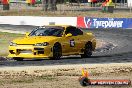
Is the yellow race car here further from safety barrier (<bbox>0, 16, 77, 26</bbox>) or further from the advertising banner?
safety barrier (<bbox>0, 16, 77, 26</bbox>)

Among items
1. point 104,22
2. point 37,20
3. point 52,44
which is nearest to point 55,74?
point 52,44

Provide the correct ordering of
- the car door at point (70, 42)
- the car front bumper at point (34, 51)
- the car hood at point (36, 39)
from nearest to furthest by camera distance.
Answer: the car front bumper at point (34, 51)
the car hood at point (36, 39)
the car door at point (70, 42)

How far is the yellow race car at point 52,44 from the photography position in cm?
1728

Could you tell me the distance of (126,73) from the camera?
44.5 ft

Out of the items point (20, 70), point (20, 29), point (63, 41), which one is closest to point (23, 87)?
point (20, 70)

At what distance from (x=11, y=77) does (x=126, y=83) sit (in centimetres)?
346

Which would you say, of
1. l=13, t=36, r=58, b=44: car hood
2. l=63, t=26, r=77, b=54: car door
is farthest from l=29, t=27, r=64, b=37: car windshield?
l=13, t=36, r=58, b=44: car hood

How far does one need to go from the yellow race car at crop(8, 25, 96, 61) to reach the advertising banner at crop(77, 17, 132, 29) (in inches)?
940

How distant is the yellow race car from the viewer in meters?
17.3

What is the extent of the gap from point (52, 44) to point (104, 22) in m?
27.5

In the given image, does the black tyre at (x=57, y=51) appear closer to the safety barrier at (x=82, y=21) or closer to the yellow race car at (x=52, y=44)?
the yellow race car at (x=52, y=44)

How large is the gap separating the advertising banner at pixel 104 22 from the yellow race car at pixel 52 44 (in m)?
23.9

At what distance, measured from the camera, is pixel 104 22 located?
4456 cm

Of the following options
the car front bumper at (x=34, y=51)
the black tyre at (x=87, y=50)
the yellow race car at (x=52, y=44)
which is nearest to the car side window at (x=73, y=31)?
the yellow race car at (x=52, y=44)
